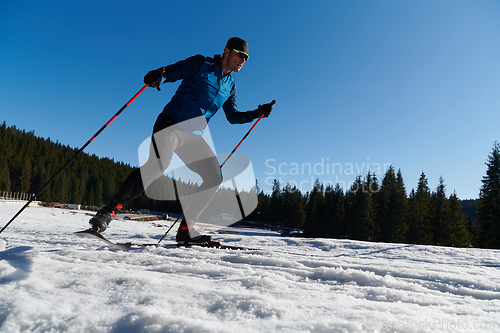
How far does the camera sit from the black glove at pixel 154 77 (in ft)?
7.14

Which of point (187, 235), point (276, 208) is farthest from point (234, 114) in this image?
point (276, 208)

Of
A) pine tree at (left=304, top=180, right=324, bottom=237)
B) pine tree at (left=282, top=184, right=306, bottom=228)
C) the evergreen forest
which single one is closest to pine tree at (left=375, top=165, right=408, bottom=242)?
the evergreen forest

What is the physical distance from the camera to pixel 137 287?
41.2 inches

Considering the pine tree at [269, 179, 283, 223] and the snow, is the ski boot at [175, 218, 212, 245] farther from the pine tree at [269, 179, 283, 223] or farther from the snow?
the pine tree at [269, 179, 283, 223]

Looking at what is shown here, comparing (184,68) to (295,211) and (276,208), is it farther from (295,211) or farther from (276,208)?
(276,208)

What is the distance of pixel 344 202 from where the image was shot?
42.9m

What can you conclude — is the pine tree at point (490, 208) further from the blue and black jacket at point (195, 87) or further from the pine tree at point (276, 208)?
the pine tree at point (276, 208)

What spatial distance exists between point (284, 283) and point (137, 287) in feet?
2.21

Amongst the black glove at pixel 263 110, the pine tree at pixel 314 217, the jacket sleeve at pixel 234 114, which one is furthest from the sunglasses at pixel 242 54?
the pine tree at pixel 314 217

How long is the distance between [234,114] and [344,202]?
43.6m

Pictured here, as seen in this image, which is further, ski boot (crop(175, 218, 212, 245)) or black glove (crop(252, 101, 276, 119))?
black glove (crop(252, 101, 276, 119))

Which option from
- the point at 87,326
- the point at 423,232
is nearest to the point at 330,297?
the point at 87,326

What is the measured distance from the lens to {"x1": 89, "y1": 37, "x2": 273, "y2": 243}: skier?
7.17 ft

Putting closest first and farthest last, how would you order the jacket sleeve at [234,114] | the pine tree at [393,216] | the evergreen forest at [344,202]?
the jacket sleeve at [234,114], the evergreen forest at [344,202], the pine tree at [393,216]
